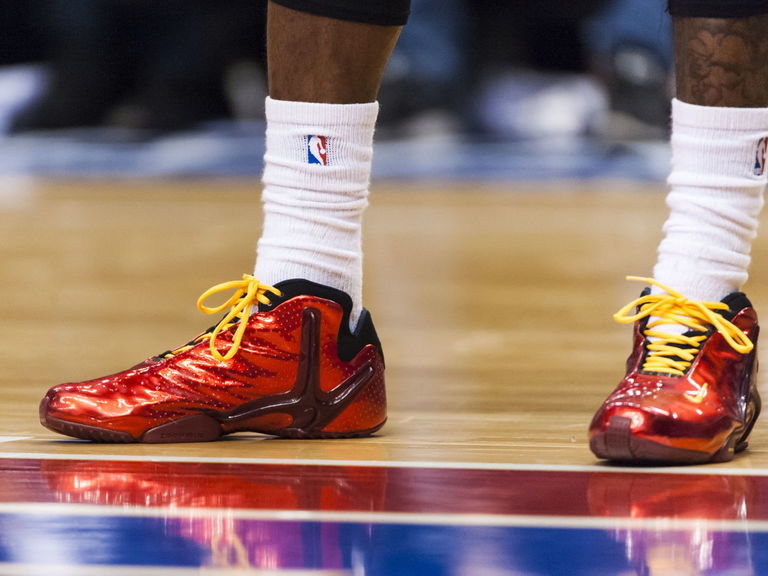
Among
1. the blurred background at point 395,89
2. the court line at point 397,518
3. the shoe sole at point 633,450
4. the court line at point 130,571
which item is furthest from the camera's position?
the blurred background at point 395,89

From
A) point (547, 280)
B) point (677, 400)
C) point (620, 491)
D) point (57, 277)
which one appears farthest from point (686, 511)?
point (57, 277)

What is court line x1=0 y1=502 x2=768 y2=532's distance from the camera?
0.83 metres

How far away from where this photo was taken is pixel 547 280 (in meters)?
2.60

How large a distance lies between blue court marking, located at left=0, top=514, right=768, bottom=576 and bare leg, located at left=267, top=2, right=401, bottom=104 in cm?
44

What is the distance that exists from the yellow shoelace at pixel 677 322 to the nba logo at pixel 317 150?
0.89ft

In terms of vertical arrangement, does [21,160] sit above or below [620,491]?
below

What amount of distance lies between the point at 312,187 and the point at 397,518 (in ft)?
1.30

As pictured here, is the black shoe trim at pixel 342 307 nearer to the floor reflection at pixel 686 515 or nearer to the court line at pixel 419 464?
the court line at pixel 419 464

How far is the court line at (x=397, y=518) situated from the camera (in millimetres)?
832

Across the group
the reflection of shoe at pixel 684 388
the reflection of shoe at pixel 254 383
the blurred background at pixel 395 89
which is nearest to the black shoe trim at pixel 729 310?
the reflection of shoe at pixel 684 388

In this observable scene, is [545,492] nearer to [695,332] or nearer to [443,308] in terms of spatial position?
[695,332]

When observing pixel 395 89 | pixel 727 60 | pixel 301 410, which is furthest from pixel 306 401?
pixel 395 89

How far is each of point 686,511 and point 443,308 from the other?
1337 millimetres

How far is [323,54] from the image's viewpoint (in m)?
1.16
